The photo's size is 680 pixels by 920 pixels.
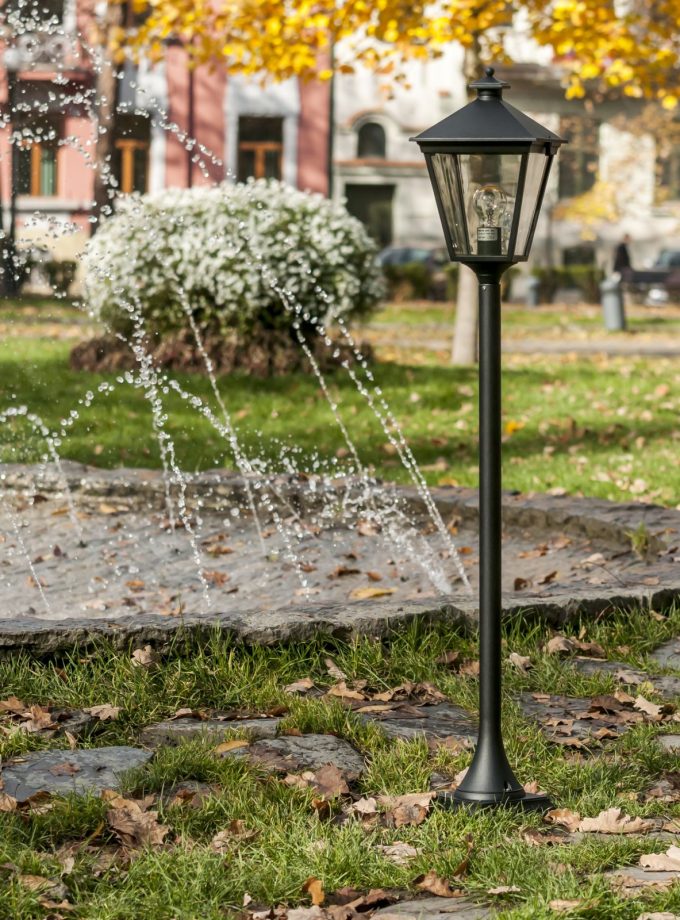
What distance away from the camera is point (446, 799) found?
11.4 ft

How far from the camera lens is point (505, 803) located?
345 centimetres

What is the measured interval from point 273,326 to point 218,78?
19253mm

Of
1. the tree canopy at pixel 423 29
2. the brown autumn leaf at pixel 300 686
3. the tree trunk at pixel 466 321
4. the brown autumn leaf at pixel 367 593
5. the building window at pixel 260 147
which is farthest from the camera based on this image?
the building window at pixel 260 147

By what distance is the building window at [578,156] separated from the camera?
121 ft

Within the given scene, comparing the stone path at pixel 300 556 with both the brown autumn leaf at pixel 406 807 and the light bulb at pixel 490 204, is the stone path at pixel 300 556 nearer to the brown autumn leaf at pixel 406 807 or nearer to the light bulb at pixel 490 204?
the brown autumn leaf at pixel 406 807

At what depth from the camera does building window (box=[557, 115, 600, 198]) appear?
36.9 m

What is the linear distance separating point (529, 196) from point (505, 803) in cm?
145

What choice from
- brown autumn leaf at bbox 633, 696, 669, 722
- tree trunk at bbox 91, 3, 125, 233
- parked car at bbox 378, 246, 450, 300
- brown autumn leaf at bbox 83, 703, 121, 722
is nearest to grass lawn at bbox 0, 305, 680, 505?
brown autumn leaf at bbox 633, 696, 669, 722

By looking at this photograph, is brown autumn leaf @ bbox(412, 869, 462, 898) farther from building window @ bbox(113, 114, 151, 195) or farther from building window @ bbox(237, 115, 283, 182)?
building window @ bbox(237, 115, 283, 182)

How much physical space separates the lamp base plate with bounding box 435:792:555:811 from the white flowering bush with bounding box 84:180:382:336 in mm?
8791

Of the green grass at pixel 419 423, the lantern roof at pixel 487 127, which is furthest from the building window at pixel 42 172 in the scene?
the lantern roof at pixel 487 127

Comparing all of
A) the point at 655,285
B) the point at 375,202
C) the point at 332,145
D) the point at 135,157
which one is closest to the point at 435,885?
the point at 135,157

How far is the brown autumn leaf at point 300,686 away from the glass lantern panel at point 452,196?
1482mm

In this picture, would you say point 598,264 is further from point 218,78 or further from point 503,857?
point 503,857
